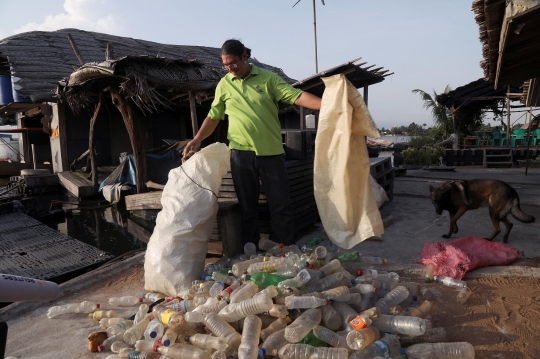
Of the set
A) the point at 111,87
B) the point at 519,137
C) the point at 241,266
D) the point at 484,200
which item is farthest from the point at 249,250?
the point at 519,137

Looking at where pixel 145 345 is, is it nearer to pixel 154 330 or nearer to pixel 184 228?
pixel 154 330

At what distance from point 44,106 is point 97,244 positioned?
7.48 metres

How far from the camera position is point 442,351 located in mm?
2176

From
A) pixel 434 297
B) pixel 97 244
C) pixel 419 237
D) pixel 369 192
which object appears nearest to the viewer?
pixel 434 297

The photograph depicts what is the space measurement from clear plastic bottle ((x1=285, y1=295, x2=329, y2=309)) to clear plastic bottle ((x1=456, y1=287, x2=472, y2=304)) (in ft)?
4.21

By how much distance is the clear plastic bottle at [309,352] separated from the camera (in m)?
2.11

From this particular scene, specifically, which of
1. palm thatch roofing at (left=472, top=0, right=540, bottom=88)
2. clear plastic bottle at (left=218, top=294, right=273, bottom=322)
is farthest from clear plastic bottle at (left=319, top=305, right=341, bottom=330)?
palm thatch roofing at (left=472, top=0, right=540, bottom=88)

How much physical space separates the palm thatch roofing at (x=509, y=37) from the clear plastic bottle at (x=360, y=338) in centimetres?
251

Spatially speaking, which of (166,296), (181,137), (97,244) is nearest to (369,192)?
(166,296)

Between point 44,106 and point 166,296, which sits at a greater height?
point 44,106

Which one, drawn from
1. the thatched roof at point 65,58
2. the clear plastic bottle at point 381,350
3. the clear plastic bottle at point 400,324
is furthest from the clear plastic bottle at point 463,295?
the thatched roof at point 65,58

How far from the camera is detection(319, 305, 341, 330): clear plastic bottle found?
7.93 ft

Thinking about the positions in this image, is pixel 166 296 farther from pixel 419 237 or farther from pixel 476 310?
pixel 419 237

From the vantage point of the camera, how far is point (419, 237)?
465cm
